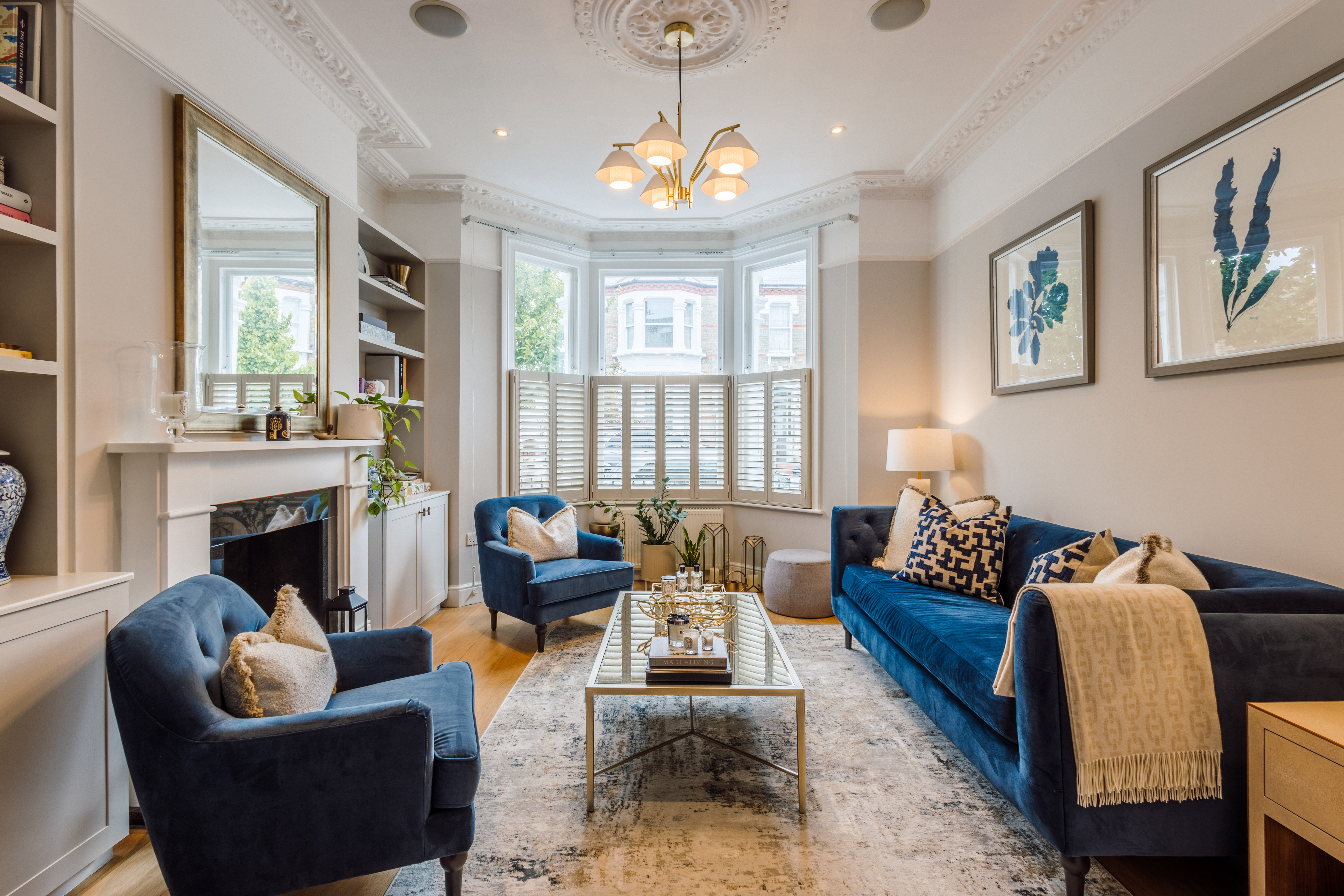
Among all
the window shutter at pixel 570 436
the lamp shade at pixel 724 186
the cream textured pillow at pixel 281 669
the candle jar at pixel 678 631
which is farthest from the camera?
the window shutter at pixel 570 436

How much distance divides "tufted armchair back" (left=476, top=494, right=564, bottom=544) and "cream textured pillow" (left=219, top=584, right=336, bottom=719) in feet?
7.13

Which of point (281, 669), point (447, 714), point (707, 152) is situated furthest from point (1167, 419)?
point (281, 669)

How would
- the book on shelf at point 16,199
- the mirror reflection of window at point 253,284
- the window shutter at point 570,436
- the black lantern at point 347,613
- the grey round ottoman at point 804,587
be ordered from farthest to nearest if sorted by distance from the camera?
the window shutter at point 570,436, the grey round ottoman at point 804,587, the black lantern at point 347,613, the mirror reflection of window at point 253,284, the book on shelf at point 16,199

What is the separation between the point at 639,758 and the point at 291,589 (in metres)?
1.39

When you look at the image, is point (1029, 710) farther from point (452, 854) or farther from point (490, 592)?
point (490, 592)

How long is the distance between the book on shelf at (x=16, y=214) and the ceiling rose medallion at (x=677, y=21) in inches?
81.5

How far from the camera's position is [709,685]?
2078 mm

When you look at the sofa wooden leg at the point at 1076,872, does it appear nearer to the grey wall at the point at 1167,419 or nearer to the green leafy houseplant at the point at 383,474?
the grey wall at the point at 1167,419

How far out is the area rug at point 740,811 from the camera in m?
1.74

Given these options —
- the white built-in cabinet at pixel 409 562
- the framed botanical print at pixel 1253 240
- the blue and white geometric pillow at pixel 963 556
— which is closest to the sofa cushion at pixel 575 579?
the white built-in cabinet at pixel 409 562

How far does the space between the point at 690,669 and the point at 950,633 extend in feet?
3.42

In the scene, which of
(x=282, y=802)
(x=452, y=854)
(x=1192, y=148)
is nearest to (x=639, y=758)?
(x=452, y=854)

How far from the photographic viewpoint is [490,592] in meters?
3.88

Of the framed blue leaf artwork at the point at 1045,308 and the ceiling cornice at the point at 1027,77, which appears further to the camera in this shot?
the framed blue leaf artwork at the point at 1045,308
